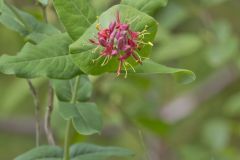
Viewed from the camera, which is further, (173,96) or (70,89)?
(173,96)

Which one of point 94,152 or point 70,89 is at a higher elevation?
point 70,89

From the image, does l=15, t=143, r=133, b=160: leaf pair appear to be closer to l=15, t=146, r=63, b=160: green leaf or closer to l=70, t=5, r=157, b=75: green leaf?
l=15, t=146, r=63, b=160: green leaf

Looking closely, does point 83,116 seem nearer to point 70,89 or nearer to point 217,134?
point 70,89

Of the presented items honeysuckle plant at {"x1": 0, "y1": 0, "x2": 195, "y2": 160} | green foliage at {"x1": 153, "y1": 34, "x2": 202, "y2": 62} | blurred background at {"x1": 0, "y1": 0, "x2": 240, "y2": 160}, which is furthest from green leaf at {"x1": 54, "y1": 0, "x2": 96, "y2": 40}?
green foliage at {"x1": 153, "y1": 34, "x2": 202, "y2": 62}

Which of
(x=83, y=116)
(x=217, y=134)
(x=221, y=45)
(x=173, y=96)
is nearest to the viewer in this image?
(x=83, y=116)

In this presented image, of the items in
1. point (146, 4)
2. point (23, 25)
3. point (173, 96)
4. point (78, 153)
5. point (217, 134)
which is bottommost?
point (173, 96)

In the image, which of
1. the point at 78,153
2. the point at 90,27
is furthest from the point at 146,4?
the point at 78,153

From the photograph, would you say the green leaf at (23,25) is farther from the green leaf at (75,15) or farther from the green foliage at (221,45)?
the green foliage at (221,45)
